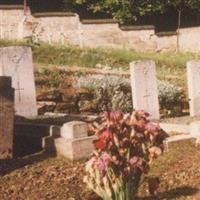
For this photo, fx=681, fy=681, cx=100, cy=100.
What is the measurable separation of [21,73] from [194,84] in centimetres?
413

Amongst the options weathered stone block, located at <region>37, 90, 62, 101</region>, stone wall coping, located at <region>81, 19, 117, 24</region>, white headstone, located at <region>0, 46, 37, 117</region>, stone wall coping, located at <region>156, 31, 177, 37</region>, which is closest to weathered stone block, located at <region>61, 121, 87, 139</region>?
white headstone, located at <region>0, 46, 37, 117</region>

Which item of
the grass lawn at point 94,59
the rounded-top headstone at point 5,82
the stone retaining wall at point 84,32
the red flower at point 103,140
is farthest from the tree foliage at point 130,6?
the red flower at point 103,140

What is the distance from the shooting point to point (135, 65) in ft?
44.9

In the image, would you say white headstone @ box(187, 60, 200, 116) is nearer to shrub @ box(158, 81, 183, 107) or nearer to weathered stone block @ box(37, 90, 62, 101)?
shrub @ box(158, 81, 183, 107)

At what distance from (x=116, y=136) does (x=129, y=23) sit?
74.9 feet

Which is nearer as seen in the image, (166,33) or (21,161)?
(21,161)

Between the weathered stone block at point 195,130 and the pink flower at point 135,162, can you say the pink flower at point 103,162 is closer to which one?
the pink flower at point 135,162

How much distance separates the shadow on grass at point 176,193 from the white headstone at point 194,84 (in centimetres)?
611

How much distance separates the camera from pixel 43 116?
13.4 metres

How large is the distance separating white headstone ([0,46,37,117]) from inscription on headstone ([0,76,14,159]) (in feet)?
8.10

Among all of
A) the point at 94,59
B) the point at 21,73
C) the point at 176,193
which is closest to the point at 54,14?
the point at 94,59

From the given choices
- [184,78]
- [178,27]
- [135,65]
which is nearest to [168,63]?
[184,78]

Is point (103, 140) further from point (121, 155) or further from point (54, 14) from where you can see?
point (54, 14)

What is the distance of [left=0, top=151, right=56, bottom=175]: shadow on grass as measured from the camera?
9.82 m
